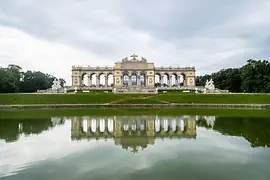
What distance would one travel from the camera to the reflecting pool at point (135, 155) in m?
8.35

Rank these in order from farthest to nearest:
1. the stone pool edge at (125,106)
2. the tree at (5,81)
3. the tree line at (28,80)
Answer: the tree line at (28,80) → the tree at (5,81) → the stone pool edge at (125,106)

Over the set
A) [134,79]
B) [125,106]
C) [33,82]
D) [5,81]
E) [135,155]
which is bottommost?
[125,106]

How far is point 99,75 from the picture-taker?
263 ft

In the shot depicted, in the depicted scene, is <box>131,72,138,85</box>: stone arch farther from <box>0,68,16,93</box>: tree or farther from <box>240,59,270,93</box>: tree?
<box>0,68,16,93</box>: tree

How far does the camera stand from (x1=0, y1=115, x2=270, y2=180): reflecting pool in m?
8.35

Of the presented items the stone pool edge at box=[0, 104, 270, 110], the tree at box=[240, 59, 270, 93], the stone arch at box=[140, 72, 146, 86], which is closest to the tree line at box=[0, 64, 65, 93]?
the stone arch at box=[140, 72, 146, 86]

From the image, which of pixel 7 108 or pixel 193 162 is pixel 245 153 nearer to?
pixel 193 162

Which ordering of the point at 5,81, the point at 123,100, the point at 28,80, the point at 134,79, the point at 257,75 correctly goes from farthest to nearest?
the point at 134,79 < the point at 28,80 < the point at 257,75 < the point at 5,81 < the point at 123,100

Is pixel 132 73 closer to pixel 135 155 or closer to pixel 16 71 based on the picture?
pixel 16 71

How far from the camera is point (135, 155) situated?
34.6 feet

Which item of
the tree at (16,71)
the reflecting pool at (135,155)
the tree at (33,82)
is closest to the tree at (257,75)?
the reflecting pool at (135,155)

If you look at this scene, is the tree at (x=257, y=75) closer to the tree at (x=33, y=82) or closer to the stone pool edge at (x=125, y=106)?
the stone pool edge at (x=125, y=106)

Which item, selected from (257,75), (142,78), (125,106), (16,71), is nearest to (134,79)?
(142,78)

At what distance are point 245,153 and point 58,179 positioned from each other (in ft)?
25.1
